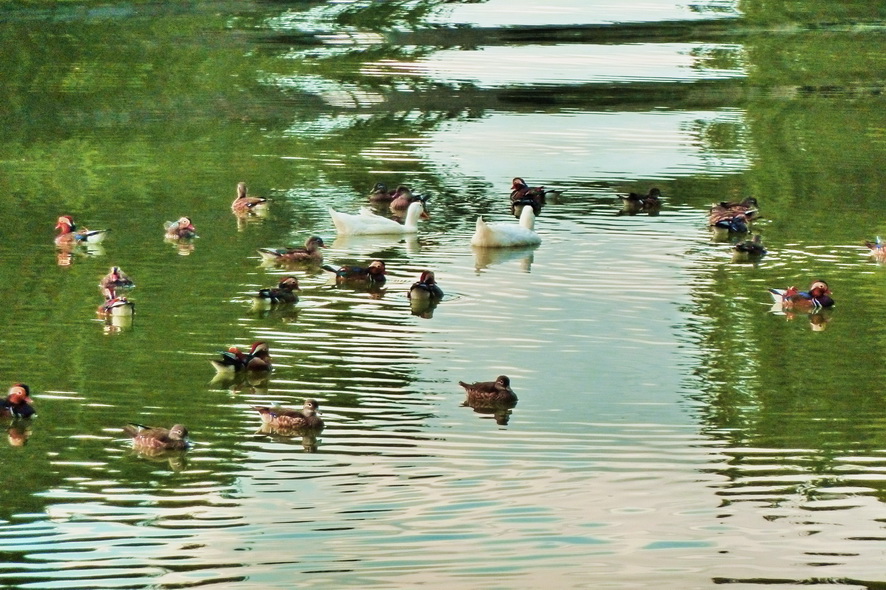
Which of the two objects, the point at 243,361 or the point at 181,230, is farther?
the point at 181,230

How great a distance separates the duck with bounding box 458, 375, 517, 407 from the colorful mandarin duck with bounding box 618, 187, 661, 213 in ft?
34.0

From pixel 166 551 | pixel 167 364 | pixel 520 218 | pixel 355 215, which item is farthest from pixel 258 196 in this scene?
pixel 166 551

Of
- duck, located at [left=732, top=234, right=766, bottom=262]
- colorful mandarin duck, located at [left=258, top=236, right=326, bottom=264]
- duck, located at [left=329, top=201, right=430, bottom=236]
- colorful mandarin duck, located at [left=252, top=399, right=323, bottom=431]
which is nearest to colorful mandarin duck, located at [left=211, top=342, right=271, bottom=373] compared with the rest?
colorful mandarin duck, located at [left=252, top=399, right=323, bottom=431]

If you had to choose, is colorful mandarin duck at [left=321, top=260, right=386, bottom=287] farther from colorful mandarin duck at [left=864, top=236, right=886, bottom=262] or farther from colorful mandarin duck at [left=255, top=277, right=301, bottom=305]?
colorful mandarin duck at [left=864, top=236, right=886, bottom=262]

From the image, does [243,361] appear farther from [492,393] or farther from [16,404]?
[492,393]

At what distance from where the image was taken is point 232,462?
1254cm

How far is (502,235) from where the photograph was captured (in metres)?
21.4

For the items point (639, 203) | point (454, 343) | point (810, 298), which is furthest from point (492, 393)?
point (639, 203)

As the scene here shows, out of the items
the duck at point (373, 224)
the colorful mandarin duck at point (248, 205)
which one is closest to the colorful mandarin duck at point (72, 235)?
the colorful mandarin duck at point (248, 205)

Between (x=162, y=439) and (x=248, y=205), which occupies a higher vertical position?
(x=248, y=205)

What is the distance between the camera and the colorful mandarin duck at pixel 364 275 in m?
19.4

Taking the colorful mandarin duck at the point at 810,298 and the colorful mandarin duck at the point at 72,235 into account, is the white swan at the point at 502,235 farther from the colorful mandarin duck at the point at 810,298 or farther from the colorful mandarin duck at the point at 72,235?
the colorful mandarin duck at the point at 72,235

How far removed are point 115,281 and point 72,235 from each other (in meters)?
3.09

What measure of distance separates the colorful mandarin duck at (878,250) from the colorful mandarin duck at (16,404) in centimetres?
1188
